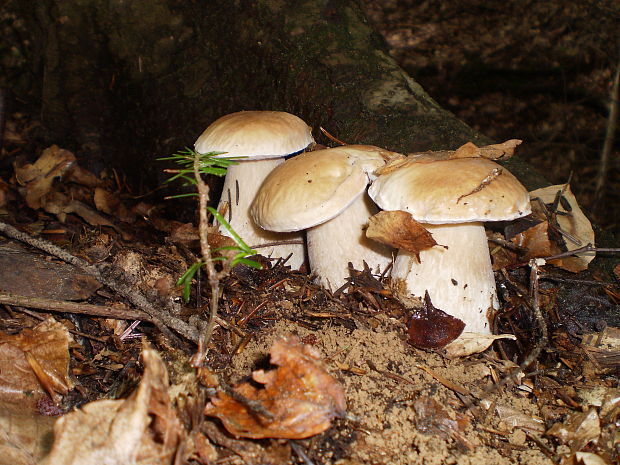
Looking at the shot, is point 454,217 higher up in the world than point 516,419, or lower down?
higher up

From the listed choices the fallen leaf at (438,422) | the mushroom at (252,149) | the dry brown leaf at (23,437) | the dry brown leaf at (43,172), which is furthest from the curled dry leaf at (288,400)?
the dry brown leaf at (43,172)

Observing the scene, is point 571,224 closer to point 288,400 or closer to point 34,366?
point 288,400

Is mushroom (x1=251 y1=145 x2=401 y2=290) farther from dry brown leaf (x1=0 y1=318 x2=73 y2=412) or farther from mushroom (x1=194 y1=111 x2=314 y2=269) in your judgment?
dry brown leaf (x1=0 y1=318 x2=73 y2=412)

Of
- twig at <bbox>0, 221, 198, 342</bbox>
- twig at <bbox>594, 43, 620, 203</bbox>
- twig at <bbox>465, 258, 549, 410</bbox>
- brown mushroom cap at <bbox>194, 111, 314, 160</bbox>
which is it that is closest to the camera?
twig at <bbox>465, 258, 549, 410</bbox>

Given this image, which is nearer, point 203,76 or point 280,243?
point 280,243

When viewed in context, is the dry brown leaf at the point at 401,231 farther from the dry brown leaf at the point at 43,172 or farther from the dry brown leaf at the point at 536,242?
the dry brown leaf at the point at 43,172

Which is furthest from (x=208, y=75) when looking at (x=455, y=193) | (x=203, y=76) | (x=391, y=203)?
(x=455, y=193)

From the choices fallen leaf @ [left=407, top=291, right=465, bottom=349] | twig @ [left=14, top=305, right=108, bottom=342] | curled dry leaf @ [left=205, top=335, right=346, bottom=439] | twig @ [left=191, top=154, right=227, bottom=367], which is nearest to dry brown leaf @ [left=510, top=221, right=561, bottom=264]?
fallen leaf @ [left=407, top=291, right=465, bottom=349]
